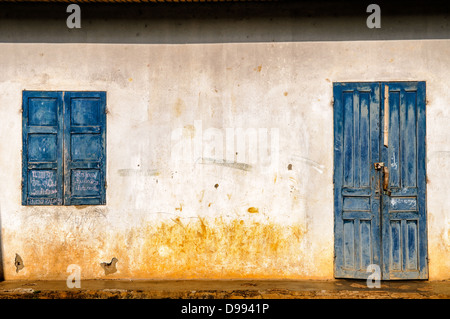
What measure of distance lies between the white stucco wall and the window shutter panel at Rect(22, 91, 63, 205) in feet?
0.36

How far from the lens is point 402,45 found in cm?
579

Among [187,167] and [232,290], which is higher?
[187,167]

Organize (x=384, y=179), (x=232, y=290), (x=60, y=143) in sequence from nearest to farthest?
(x=232, y=290)
(x=384, y=179)
(x=60, y=143)

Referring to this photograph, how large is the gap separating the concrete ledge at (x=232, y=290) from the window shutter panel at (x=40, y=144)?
3.78 feet

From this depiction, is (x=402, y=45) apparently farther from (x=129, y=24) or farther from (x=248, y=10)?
(x=129, y=24)

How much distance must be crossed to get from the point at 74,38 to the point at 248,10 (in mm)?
2271

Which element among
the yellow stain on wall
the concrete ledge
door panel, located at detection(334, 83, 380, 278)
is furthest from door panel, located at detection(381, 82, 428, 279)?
the yellow stain on wall

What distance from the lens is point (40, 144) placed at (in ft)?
19.2

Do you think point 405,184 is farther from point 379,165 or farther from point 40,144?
point 40,144

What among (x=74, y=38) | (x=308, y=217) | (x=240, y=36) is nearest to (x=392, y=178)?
(x=308, y=217)

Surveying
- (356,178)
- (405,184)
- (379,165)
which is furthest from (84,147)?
(405,184)

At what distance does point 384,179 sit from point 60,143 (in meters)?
4.11
